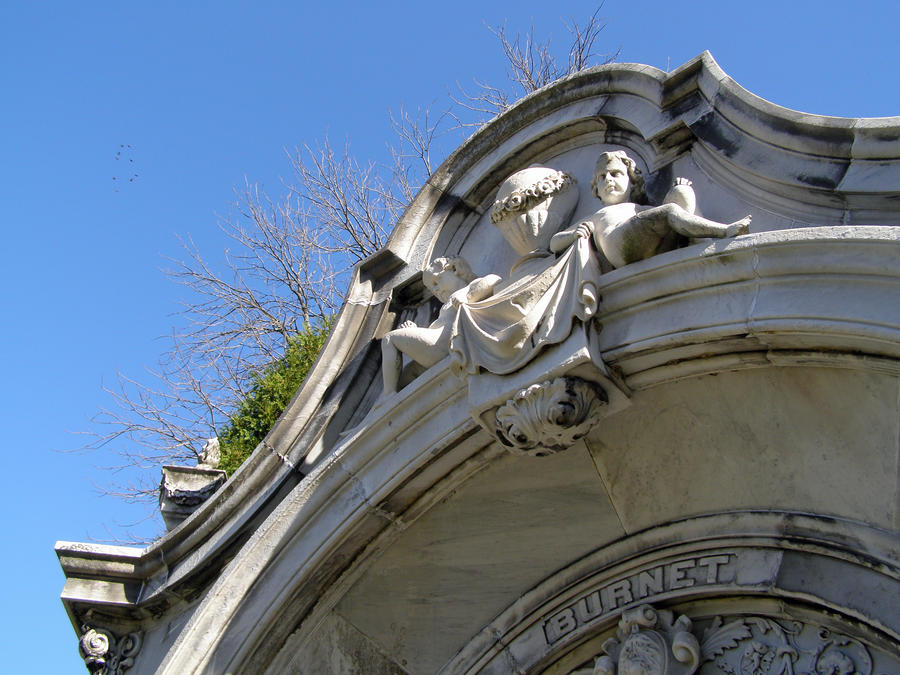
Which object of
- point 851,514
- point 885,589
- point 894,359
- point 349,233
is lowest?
point 885,589

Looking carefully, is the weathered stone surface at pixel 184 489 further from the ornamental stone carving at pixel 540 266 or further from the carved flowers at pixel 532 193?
the carved flowers at pixel 532 193

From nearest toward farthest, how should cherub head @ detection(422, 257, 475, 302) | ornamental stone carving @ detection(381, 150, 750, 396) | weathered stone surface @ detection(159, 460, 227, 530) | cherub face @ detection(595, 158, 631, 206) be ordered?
ornamental stone carving @ detection(381, 150, 750, 396)
cherub face @ detection(595, 158, 631, 206)
cherub head @ detection(422, 257, 475, 302)
weathered stone surface @ detection(159, 460, 227, 530)

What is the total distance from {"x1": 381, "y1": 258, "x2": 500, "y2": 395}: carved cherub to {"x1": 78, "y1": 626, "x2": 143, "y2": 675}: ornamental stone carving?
6.68ft

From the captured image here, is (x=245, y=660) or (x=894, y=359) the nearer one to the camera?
(x=894, y=359)

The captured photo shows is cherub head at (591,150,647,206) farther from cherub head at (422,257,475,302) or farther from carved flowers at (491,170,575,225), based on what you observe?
cherub head at (422,257,475,302)

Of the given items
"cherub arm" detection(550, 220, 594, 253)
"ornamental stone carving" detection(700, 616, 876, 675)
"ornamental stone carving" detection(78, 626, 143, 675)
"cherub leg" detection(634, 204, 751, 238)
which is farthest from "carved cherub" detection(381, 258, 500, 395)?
"ornamental stone carving" detection(78, 626, 143, 675)

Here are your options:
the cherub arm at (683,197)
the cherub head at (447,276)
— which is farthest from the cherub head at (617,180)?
the cherub head at (447,276)

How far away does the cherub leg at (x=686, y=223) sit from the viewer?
454 centimetres

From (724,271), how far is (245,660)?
291 cm

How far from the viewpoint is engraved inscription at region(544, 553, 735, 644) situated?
15.9ft

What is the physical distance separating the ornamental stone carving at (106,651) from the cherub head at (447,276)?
2465mm

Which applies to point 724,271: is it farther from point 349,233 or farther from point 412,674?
point 349,233

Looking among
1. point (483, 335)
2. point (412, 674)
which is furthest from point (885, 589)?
point (412, 674)

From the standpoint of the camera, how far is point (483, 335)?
5.09 metres
